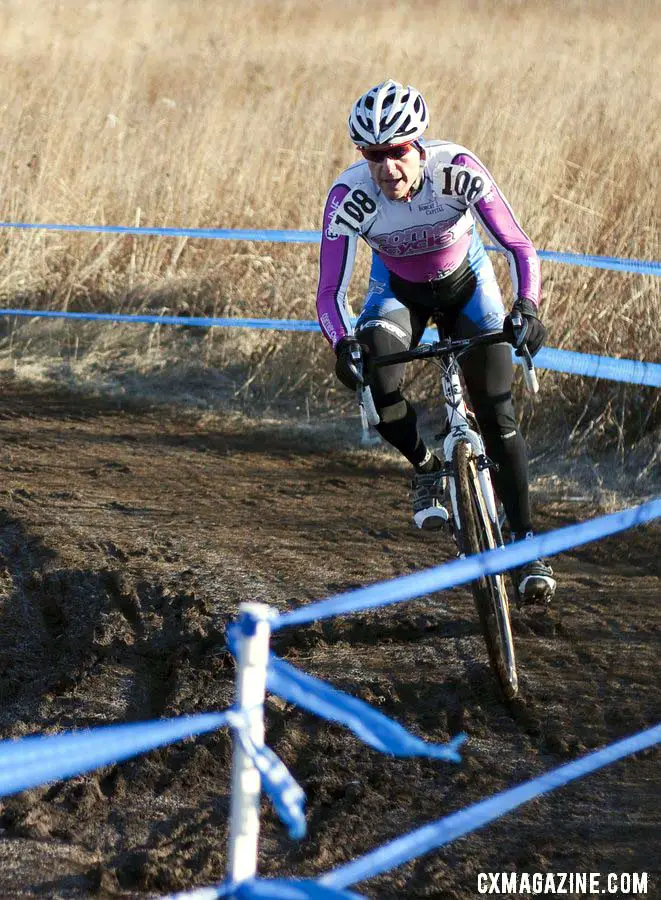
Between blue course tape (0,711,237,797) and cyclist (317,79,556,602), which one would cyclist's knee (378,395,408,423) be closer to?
cyclist (317,79,556,602)

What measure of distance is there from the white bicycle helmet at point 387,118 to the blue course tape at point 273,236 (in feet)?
8.53

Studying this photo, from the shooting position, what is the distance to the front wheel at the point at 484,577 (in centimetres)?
402

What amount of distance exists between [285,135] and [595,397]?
4351 millimetres

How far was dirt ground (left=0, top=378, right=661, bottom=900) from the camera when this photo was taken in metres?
3.22

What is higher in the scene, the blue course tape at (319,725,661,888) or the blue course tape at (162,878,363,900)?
the blue course tape at (162,878,363,900)

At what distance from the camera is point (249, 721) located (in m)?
1.90

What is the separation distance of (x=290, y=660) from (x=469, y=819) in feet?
5.34

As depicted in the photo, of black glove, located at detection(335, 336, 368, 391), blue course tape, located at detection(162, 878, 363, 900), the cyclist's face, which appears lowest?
black glove, located at detection(335, 336, 368, 391)

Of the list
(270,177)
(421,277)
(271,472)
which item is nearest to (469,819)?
(421,277)

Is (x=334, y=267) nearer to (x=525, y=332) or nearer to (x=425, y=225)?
(x=425, y=225)

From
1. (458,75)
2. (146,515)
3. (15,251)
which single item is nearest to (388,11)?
(458,75)

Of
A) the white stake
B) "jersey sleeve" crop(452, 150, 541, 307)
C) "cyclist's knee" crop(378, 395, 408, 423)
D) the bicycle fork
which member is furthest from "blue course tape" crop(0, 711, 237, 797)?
"jersey sleeve" crop(452, 150, 541, 307)

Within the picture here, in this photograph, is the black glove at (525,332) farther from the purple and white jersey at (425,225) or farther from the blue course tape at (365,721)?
the blue course tape at (365,721)

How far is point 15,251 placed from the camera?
9711 millimetres
